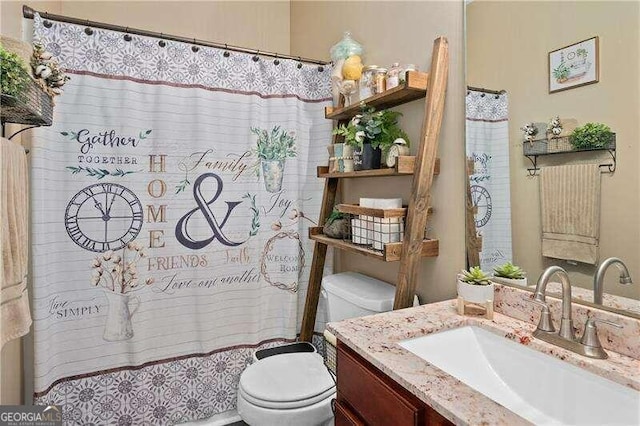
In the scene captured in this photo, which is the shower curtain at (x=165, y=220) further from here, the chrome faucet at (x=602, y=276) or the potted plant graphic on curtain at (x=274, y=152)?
the chrome faucet at (x=602, y=276)

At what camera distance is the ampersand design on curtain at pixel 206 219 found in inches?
71.3

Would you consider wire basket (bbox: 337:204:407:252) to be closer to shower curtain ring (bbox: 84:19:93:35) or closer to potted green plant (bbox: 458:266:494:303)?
potted green plant (bbox: 458:266:494:303)

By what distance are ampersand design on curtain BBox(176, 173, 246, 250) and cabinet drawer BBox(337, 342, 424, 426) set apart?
1.04 meters

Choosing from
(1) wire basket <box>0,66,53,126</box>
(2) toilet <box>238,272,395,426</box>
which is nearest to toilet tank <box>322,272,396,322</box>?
(2) toilet <box>238,272,395,426</box>

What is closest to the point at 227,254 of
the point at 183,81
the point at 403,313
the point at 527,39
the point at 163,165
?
the point at 163,165

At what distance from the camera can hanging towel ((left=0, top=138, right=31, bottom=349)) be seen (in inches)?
41.3

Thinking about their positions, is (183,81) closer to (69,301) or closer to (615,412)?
(69,301)

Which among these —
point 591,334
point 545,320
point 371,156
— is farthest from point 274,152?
point 591,334

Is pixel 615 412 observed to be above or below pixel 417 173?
below

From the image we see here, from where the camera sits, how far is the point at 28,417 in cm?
110

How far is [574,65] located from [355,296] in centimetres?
112

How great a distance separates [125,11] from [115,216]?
1.45 meters

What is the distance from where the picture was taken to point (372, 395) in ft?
3.03

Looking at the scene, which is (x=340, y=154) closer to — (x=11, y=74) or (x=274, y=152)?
(x=274, y=152)
